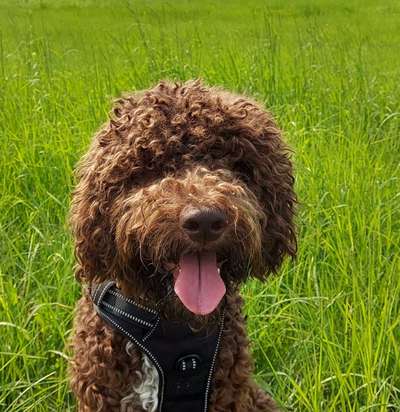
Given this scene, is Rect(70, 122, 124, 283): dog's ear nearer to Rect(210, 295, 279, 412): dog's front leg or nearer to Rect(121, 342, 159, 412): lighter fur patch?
Rect(121, 342, 159, 412): lighter fur patch

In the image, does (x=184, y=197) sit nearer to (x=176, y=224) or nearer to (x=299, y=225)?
(x=176, y=224)

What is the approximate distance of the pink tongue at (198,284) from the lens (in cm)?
216

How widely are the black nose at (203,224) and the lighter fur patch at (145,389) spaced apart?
Result: 0.57 m

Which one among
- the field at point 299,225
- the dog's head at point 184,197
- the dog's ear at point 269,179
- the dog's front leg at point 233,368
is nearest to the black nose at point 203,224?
the dog's head at point 184,197

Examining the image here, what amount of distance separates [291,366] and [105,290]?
0.86m

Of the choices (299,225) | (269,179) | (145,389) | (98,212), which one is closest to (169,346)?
(145,389)

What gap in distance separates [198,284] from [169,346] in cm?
32

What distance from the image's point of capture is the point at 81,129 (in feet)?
14.5

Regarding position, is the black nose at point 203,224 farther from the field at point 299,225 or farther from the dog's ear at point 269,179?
the field at point 299,225

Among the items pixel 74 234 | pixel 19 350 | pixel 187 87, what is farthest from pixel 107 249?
pixel 19 350

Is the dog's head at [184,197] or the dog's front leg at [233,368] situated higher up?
the dog's head at [184,197]

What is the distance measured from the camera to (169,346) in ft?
7.90

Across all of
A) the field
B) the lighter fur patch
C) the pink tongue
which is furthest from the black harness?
the field

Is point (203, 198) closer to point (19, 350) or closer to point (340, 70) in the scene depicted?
point (19, 350)
